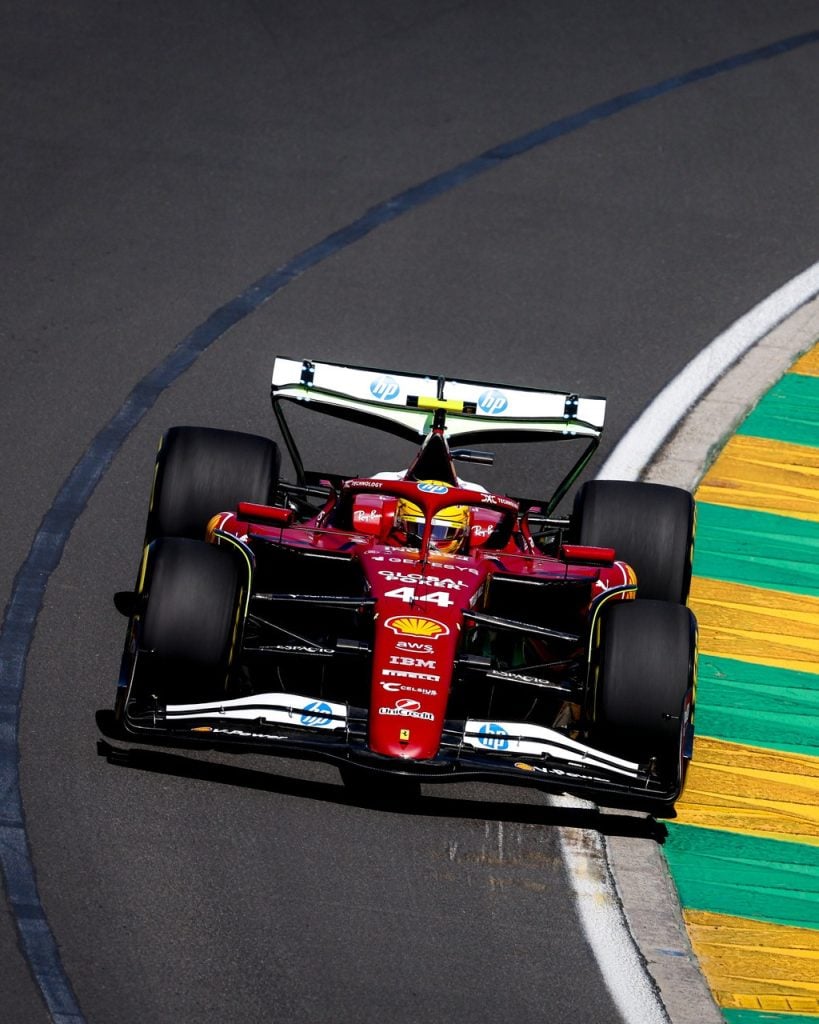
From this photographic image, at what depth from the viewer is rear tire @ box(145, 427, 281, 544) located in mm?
8789

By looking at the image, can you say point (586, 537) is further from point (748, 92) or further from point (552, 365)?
point (748, 92)

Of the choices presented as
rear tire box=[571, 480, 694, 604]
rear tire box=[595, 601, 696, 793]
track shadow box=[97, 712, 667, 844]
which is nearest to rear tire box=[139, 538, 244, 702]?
track shadow box=[97, 712, 667, 844]

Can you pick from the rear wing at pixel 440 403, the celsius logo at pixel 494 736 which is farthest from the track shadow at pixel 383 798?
the rear wing at pixel 440 403

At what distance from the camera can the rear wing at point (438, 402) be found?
9133 mm

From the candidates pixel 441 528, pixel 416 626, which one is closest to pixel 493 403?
pixel 441 528

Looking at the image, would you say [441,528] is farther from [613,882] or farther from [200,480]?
[613,882]

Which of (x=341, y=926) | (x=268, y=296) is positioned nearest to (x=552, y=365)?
(x=268, y=296)

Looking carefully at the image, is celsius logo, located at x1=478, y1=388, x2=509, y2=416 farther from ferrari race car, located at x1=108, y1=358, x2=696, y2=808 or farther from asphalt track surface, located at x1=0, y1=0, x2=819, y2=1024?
asphalt track surface, located at x1=0, y1=0, x2=819, y2=1024

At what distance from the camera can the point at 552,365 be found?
11695 millimetres

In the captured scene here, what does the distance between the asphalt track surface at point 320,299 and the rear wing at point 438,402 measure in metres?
1.28

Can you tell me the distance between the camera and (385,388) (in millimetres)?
9195

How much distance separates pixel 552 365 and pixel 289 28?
4911mm

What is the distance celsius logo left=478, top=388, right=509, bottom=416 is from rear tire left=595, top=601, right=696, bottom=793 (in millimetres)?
1810

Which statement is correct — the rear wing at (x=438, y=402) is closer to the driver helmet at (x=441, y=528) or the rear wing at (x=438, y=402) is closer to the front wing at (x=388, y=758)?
the driver helmet at (x=441, y=528)
